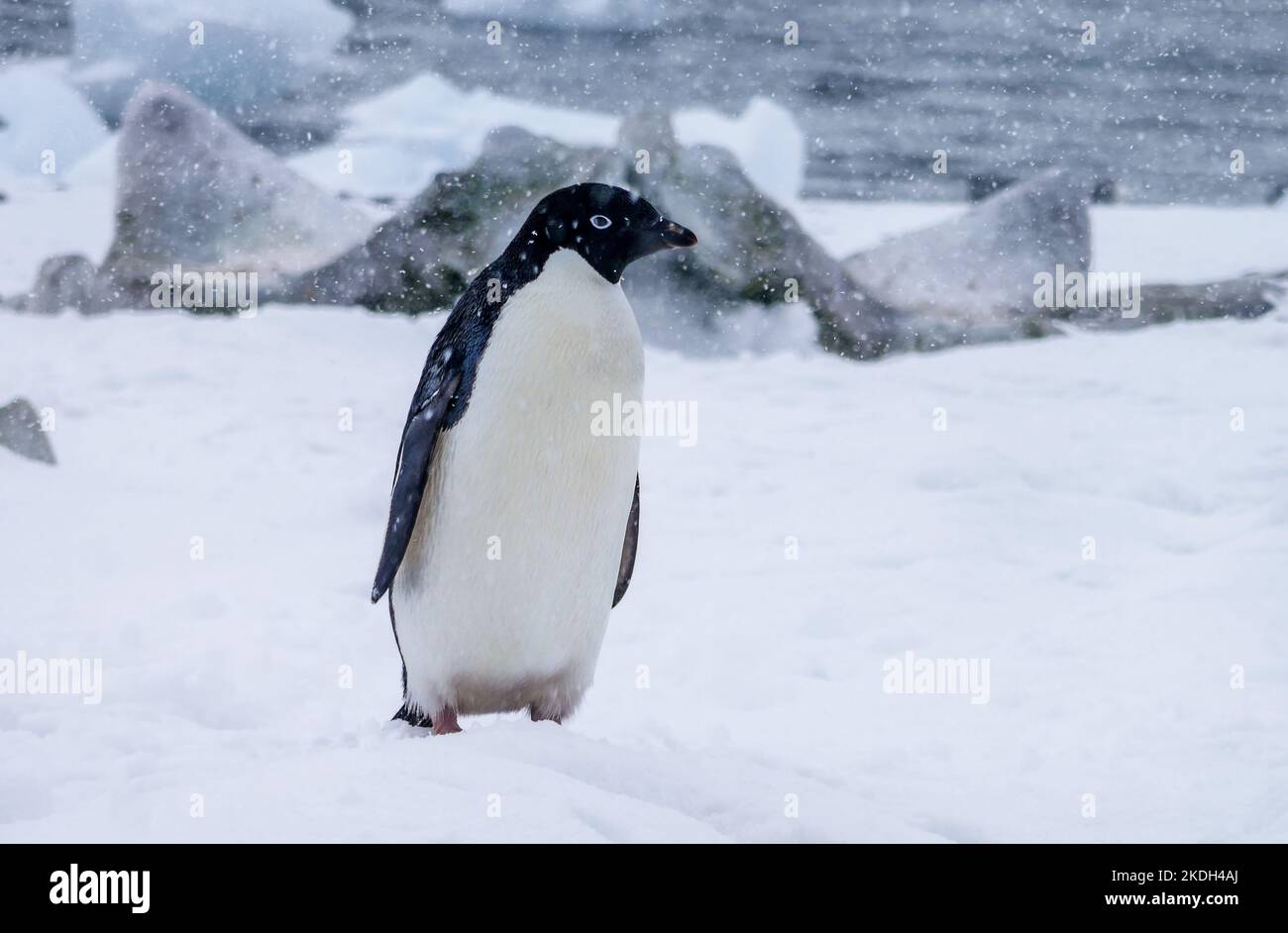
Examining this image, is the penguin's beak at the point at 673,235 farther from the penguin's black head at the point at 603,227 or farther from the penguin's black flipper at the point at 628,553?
the penguin's black flipper at the point at 628,553

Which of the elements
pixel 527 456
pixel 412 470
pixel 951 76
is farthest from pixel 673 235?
pixel 951 76

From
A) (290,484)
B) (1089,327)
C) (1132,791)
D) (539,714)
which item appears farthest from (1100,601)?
→ (1089,327)

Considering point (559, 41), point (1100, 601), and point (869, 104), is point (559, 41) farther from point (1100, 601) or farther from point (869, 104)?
point (1100, 601)

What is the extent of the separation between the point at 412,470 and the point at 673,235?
52cm

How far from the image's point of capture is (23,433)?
383 cm

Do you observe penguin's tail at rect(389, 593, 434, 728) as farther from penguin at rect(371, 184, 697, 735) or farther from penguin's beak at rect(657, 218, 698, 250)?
penguin's beak at rect(657, 218, 698, 250)

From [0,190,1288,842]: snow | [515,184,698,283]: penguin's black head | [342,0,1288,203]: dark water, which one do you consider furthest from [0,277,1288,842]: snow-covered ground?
[342,0,1288,203]: dark water

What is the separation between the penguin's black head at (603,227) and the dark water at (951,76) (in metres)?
5.72

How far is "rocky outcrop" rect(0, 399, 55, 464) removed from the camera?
3.82m

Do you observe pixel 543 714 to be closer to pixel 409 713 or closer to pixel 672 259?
pixel 409 713

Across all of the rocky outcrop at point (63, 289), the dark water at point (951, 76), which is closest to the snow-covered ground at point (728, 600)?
the rocky outcrop at point (63, 289)

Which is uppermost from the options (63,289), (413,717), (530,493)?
(63,289)

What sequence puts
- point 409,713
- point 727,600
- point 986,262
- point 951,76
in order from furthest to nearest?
1. point 951,76
2. point 986,262
3. point 727,600
4. point 409,713

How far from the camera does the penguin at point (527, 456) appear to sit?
5.84ft
